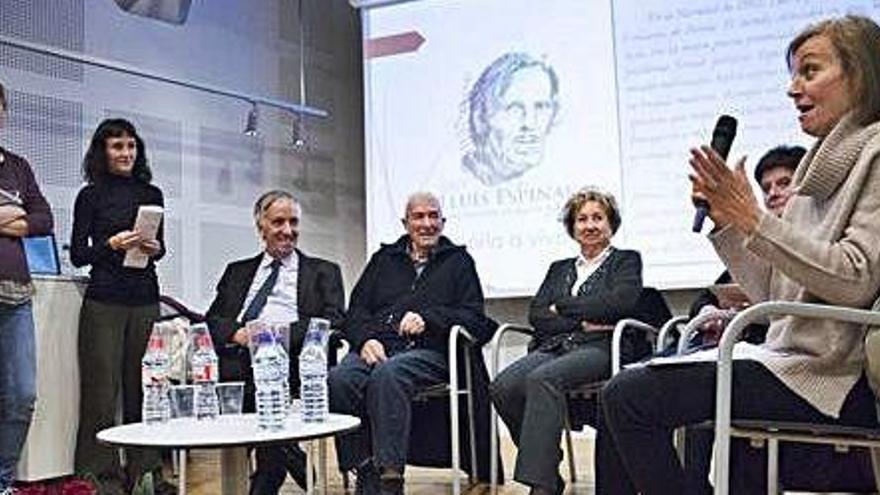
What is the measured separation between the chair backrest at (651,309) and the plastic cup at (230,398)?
50.5 inches

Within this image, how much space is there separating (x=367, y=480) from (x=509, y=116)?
79.5 inches

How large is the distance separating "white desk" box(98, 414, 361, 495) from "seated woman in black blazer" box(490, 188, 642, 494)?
0.74 metres

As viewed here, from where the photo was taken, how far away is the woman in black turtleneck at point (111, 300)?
3428 mm

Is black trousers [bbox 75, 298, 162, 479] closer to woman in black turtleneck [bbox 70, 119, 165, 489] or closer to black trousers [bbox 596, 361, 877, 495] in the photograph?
woman in black turtleneck [bbox 70, 119, 165, 489]

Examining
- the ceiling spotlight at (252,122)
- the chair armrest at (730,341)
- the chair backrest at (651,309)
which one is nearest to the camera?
the chair armrest at (730,341)

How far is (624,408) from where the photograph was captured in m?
1.80

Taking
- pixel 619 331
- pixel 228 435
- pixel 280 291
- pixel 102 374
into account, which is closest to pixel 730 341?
pixel 228 435

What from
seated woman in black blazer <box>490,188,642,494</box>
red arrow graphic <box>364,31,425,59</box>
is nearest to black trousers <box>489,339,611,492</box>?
seated woman in black blazer <box>490,188,642,494</box>

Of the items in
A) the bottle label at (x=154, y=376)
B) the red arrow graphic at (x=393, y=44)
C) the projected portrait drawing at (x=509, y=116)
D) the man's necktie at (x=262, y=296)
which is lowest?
the bottle label at (x=154, y=376)

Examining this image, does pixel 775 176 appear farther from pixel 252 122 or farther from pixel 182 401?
pixel 252 122

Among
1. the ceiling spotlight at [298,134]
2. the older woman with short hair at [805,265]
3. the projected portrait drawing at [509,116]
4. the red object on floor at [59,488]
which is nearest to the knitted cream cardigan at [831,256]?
the older woman with short hair at [805,265]

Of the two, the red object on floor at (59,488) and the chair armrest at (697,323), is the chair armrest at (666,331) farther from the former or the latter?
the red object on floor at (59,488)

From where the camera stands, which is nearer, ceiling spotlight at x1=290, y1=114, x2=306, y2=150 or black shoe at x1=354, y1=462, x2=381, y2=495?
black shoe at x1=354, y1=462, x2=381, y2=495

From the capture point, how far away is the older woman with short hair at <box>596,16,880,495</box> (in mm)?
1662
